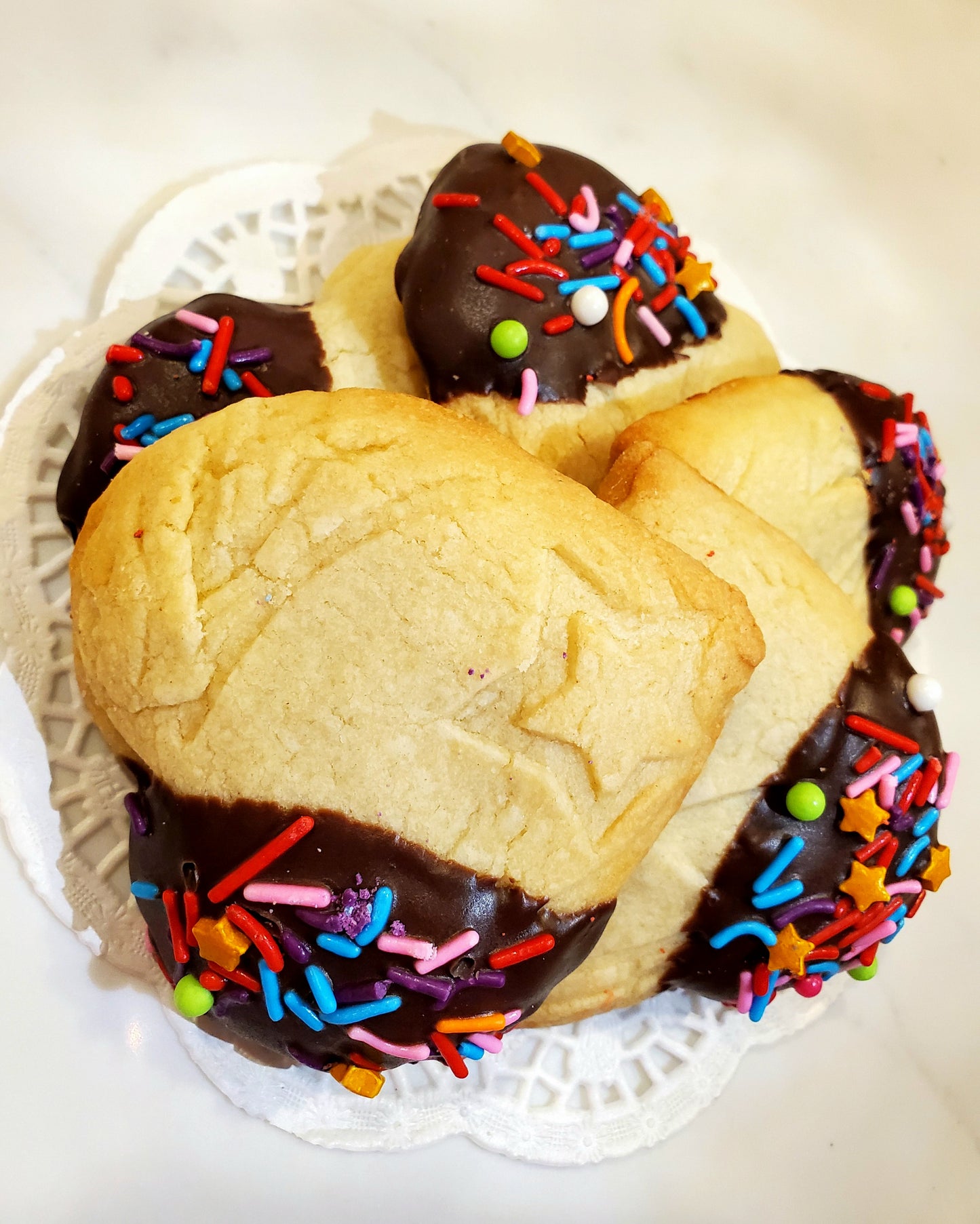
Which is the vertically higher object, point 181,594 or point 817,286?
point 817,286

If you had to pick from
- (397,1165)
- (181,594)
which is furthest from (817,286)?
(397,1165)

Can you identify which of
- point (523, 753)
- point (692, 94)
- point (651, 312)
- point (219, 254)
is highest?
point (692, 94)

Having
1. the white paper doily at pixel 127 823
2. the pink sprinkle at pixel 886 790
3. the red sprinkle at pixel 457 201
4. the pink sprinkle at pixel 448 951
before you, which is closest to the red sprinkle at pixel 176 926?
the pink sprinkle at pixel 448 951

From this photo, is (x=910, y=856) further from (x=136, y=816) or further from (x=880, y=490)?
(x=136, y=816)

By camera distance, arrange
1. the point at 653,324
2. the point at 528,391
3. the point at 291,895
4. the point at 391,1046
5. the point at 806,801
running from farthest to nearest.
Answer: the point at 653,324
the point at 528,391
the point at 806,801
the point at 391,1046
the point at 291,895

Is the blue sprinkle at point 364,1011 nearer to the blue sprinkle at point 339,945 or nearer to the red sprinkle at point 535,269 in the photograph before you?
the blue sprinkle at point 339,945

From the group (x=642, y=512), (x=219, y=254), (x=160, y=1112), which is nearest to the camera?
(x=642, y=512)

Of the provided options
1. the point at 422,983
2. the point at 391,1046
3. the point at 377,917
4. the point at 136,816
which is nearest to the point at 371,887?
the point at 377,917

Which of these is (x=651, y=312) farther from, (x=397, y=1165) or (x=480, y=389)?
(x=397, y=1165)
